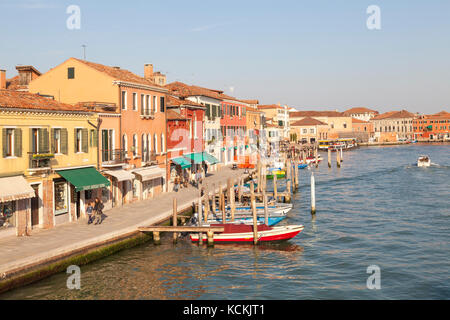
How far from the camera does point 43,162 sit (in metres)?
23.3

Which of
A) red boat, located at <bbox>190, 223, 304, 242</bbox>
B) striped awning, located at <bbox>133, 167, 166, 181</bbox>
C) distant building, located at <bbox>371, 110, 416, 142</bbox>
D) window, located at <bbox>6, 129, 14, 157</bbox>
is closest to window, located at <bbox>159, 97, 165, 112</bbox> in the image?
striped awning, located at <bbox>133, 167, 166, 181</bbox>

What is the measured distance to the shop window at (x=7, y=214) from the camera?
21.2 meters

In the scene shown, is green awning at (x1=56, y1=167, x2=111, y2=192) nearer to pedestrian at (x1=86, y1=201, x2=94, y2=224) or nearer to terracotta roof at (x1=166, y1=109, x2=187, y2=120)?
pedestrian at (x1=86, y1=201, x2=94, y2=224)

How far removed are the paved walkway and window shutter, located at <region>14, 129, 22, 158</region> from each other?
370cm

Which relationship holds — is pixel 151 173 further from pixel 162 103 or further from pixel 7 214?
pixel 7 214

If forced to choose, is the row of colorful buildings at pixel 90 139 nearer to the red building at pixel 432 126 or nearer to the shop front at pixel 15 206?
the shop front at pixel 15 206

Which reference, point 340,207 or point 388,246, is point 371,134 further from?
point 388,246

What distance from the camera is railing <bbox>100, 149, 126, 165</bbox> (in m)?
28.8

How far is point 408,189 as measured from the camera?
161 feet

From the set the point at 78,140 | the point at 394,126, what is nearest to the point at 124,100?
the point at 78,140
